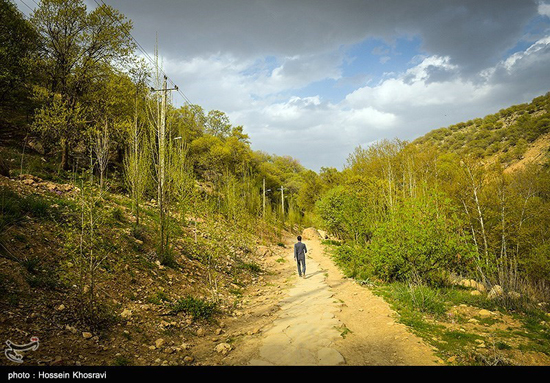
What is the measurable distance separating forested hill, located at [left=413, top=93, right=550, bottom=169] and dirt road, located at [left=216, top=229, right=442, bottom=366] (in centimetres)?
2061

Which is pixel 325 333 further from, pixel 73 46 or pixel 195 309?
pixel 73 46

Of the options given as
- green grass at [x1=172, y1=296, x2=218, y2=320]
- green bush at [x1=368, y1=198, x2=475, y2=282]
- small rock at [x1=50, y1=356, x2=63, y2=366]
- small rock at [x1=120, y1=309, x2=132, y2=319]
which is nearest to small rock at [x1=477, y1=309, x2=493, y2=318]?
green bush at [x1=368, y1=198, x2=475, y2=282]

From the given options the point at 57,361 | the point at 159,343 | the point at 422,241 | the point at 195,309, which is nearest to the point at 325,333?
the point at 159,343

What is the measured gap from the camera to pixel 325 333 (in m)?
4.79

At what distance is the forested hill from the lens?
30078 millimetres

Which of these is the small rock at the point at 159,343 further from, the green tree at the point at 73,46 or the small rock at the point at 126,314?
the green tree at the point at 73,46

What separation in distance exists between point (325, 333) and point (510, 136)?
46729 mm

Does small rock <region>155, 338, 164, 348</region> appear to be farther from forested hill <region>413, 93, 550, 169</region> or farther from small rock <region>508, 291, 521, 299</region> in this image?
forested hill <region>413, 93, 550, 169</region>

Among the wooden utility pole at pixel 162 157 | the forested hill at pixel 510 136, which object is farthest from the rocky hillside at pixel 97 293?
the forested hill at pixel 510 136

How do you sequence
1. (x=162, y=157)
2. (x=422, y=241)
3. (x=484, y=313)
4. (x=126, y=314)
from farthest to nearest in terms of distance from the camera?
(x=162, y=157), (x=422, y=241), (x=484, y=313), (x=126, y=314)

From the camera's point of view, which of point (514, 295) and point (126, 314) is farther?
point (514, 295)

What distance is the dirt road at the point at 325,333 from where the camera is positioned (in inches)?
151

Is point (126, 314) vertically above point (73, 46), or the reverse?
point (73, 46)

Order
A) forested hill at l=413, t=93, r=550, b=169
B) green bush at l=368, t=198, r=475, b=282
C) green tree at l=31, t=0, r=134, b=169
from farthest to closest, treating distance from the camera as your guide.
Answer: forested hill at l=413, t=93, r=550, b=169
green tree at l=31, t=0, r=134, b=169
green bush at l=368, t=198, r=475, b=282
